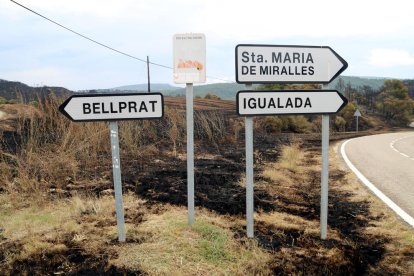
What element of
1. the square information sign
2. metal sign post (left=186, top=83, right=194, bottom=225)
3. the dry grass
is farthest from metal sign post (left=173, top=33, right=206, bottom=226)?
the dry grass

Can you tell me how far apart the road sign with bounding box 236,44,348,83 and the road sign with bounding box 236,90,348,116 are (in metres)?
0.15

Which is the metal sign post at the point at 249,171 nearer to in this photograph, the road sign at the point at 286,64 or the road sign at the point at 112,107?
the road sign at the point at 286,64

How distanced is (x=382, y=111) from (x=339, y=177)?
59.7m

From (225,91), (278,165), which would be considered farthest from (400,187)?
(225,91)

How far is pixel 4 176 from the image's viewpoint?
6.28 m

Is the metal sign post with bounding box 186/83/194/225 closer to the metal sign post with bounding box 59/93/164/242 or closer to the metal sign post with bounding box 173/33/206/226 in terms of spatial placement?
the metal sign post with bounding box 173/33/206/226

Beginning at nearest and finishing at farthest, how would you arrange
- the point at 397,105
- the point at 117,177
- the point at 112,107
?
the point at 112,107, the point at 117,177, the point at 397,105

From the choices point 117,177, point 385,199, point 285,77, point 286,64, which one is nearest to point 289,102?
point 285,77

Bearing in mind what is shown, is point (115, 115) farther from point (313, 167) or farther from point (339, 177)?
point (313, 167)

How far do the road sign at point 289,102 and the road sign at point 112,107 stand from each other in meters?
0.92

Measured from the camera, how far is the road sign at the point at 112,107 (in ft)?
12.2

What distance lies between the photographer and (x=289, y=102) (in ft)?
13.2

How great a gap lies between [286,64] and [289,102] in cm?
42

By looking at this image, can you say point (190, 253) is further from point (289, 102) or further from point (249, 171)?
point (289, 102)
